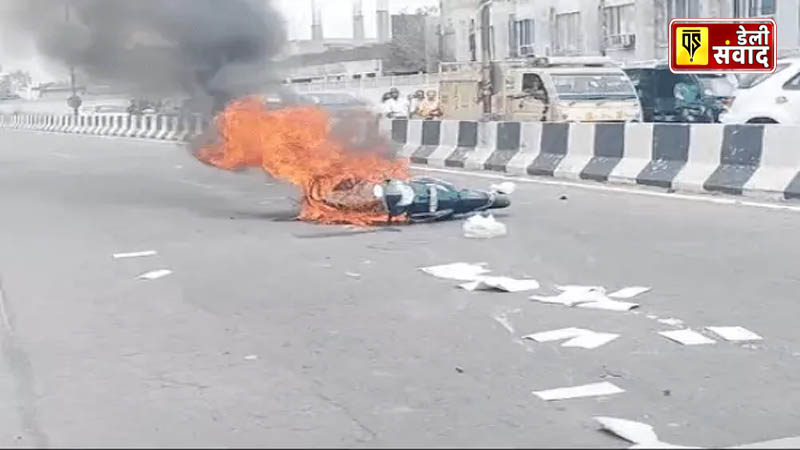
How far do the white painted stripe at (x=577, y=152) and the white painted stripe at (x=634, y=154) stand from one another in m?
0.79

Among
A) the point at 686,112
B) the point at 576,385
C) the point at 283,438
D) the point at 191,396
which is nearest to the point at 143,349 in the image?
the point at 191,396

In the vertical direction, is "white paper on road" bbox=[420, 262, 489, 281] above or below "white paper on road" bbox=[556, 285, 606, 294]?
above

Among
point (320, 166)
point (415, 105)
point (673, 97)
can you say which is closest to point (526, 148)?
point (320, 166)

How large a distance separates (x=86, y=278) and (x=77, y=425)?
3784 mm

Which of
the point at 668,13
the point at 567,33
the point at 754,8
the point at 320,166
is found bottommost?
the point at 320,166

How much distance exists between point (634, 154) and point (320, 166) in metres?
5.43

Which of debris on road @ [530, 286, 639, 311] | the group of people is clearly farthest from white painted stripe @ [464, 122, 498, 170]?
debris on road @ [530, 286, 639, 311]

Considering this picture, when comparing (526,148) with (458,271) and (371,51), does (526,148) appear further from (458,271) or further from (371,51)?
(371,51)

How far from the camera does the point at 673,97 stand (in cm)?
2367

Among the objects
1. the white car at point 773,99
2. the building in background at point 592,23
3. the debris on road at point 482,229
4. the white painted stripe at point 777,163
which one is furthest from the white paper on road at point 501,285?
the building in background at point 592,23

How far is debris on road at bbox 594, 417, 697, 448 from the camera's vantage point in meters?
4.45

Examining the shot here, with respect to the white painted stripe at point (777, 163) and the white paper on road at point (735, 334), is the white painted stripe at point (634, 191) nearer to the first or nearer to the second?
the white painted stripe at point (777, 163)

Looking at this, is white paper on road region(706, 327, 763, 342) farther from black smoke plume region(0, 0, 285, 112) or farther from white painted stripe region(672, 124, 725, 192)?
black smoke plume region(0, 0, 285, 112)

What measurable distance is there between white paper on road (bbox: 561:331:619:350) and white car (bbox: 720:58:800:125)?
9.64 metres
